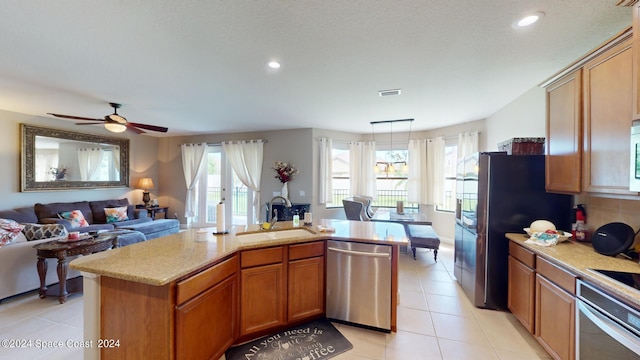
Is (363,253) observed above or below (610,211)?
below

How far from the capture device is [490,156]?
2.67 meters

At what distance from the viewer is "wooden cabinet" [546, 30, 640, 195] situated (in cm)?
163

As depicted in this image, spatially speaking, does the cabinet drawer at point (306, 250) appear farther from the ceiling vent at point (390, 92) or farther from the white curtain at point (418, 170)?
the white curtain at point (418, 170)

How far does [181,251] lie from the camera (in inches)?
73.8

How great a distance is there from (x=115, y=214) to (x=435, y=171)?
6919mm

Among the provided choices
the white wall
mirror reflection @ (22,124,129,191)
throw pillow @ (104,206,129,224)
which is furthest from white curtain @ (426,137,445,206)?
mirror reflection @ (22,124,129,191)

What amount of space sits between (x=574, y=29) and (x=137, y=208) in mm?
7859

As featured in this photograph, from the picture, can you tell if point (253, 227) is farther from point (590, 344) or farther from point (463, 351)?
point (590, 344)

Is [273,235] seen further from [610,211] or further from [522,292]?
[610,211]

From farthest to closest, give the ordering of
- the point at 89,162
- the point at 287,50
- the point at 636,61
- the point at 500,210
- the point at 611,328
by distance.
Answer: the point at 89,162
the point at 500,210
the point at 287,50
the point at 636,61
the point at 611,328

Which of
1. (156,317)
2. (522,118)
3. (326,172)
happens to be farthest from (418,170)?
(156,317)

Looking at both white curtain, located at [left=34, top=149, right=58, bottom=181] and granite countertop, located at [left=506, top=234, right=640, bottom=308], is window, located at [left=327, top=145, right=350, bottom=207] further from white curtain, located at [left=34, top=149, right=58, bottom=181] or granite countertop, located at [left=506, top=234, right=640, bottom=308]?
white curtain, located at [left=34, top=149, right=58, bottom=181]

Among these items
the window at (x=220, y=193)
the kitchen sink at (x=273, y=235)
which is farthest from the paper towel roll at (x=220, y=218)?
the window at (x=220, y=193)

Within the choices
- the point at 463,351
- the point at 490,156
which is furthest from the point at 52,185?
the point at 490,156
